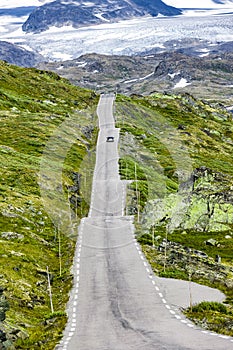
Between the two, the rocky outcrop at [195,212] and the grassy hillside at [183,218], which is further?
the rocky outcrop at [195,212]

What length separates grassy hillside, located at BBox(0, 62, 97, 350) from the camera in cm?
4031

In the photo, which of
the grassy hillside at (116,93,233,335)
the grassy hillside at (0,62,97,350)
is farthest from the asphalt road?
the grassy hillside at (116,93,233,335)

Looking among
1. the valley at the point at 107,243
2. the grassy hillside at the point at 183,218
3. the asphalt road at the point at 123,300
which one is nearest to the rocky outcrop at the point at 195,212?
the grassy hillside at the point at 183,218

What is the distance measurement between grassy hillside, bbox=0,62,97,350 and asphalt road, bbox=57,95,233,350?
1.55m

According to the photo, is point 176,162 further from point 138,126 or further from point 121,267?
point 121,267

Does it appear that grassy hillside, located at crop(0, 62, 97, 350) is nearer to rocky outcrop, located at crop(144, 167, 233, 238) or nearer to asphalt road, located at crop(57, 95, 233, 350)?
asphalt road, located at crop(57, 95, 233, 350)

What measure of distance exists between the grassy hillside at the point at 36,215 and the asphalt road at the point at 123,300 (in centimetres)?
155

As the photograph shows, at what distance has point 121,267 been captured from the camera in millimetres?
53969

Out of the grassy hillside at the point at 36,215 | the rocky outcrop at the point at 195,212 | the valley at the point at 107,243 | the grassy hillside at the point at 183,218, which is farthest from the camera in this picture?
the rocky outcrop at the point at 195,212

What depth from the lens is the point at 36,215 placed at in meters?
74.8

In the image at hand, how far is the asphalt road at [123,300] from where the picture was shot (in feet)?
106

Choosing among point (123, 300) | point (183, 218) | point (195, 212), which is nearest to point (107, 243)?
point (183, 218)

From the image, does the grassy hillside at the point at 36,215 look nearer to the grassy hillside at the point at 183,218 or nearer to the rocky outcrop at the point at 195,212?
the grassy hillside at the point at 183,218

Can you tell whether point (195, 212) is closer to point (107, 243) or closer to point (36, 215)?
point (107, 243)
